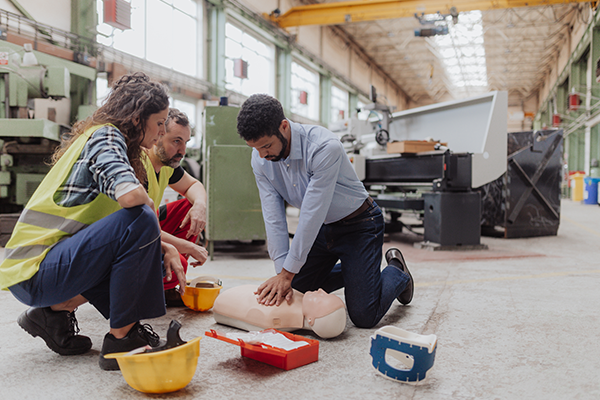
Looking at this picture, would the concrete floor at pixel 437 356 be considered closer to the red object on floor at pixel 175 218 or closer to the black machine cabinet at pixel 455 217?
the red object on floor at pixel 175 218

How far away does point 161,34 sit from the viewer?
7.50 metres

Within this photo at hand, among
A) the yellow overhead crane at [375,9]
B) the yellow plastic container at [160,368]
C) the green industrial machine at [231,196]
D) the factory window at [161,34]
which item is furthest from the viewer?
the yellow overhead crane at [375,9]

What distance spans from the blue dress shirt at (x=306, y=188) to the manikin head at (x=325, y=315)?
147mm

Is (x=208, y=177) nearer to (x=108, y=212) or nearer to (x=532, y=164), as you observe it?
(x=108, y=212)

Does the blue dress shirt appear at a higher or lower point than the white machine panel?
lower

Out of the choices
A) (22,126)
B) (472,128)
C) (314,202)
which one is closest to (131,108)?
(314,202)

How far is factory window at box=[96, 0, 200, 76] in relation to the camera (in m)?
6.53

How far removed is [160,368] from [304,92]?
1055cm

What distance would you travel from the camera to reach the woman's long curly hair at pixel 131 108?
1.42 meters

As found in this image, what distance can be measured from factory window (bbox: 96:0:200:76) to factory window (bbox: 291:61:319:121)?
368cm

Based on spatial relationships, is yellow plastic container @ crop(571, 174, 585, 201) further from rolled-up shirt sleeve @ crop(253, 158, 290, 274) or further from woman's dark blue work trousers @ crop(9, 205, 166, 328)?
woman's dark blue work trousers @ crop(9, 205, 166, 328)

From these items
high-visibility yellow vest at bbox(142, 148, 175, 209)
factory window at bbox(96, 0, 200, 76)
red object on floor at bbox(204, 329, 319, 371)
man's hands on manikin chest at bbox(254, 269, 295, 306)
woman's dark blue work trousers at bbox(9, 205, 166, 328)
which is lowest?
red object on floor at bbox(204, 329, 319, 371)

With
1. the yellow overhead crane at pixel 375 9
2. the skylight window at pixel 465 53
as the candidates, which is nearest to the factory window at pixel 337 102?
the skylight window at pixel 465 53

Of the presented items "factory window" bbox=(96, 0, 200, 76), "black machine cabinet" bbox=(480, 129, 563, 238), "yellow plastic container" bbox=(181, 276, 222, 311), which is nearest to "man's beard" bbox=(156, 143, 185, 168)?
"yellow plastic container" bbox=(181, 276, 222, 311)
